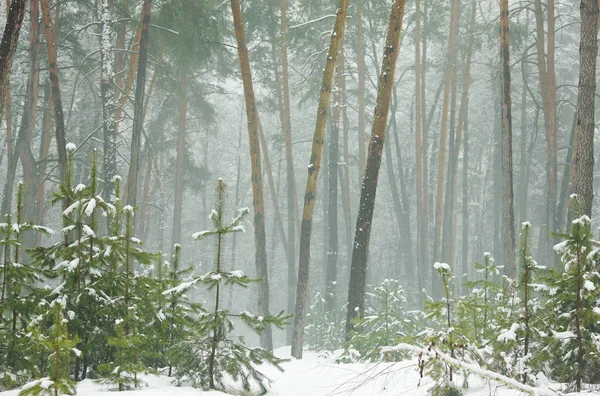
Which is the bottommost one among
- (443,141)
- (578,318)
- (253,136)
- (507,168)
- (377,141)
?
(578,318)

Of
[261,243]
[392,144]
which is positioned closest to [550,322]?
[261,243]

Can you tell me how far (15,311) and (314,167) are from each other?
809 centimetres

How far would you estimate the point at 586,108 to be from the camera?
10.1 meters

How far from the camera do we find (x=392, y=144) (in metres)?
44.1

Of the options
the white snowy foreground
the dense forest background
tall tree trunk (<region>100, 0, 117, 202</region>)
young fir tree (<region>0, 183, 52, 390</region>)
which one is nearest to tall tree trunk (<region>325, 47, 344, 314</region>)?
the dense forest background

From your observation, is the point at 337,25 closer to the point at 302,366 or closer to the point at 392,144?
the point at 302,366

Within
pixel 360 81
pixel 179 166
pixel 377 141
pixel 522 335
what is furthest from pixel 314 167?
pixel 179 166

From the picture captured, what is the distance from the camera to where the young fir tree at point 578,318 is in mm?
5285

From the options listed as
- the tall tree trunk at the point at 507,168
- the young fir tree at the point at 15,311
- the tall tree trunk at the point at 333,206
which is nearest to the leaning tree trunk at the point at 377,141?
the tall tree trunk at the point at 507,168

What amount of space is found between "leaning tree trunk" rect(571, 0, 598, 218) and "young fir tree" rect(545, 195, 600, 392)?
4.51m

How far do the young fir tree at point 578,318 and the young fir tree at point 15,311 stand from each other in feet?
15.7

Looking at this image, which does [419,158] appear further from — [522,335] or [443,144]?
[522,335]

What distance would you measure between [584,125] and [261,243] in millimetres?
8405

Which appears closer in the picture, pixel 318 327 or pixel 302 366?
pixel 302 366
